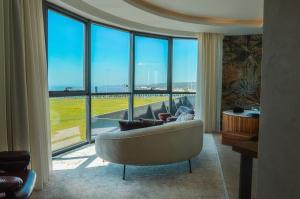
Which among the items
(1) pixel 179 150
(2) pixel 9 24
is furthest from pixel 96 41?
(1) pixel 179 150

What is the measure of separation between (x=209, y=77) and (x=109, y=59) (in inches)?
97.6

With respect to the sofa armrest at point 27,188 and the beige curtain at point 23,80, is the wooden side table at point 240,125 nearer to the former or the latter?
the beige curtain at point 23,80

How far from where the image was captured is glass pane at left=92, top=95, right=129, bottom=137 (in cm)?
548

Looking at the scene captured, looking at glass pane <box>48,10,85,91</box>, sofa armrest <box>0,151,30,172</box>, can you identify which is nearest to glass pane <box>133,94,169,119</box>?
glass pane <box>48,10,85,91</box>

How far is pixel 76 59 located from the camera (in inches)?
192

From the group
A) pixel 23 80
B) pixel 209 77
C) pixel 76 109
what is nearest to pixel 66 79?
pixel 76 109

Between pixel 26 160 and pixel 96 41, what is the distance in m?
3.48

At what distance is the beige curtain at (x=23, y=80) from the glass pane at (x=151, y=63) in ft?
11.1

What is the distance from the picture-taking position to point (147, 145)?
317 cm

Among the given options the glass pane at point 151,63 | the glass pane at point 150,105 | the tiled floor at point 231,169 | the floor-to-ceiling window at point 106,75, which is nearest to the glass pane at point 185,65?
the floor-to-ceiling window at point 106,75

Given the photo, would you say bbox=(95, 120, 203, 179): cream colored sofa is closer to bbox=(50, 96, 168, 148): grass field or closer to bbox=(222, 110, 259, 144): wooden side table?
bbox=(50, 96, 168, 148): grass field

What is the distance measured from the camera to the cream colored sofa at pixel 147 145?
3156mm

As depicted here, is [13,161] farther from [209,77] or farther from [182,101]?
[182,101]

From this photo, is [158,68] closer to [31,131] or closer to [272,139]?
[31,131]
